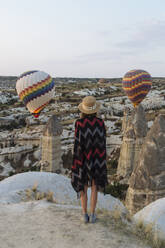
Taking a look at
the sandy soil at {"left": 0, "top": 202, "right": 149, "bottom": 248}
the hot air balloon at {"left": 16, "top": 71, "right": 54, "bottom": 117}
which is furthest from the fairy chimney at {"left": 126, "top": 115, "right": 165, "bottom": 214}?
the hot air balloon at {"left": 16, "top": 71, "right": 54, "bottom": 117}

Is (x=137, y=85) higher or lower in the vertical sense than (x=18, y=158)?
higher

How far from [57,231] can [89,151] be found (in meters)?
1.13

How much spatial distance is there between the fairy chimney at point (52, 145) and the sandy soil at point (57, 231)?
570 centimetres

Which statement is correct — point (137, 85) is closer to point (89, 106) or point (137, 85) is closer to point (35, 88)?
point (35, 88)

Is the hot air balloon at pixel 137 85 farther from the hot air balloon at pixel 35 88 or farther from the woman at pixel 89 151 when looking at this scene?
the woman at pixel 89 151

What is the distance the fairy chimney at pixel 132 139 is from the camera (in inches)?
425

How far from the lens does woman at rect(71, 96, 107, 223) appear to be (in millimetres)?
3443

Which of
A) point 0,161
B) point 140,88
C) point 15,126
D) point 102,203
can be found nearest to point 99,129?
point 102,203

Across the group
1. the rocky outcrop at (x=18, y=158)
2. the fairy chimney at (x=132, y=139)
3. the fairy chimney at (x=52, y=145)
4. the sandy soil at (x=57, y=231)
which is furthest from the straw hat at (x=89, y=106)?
the rocky outcrop at (x=18, y=158)

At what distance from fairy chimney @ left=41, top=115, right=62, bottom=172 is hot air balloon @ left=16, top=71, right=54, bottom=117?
19.7 feet

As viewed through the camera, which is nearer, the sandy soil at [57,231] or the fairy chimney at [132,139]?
the sandy soil at [57,231]

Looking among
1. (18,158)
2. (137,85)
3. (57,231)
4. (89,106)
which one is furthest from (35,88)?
(57,231)

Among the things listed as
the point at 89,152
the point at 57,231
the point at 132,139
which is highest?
the point at 89,152

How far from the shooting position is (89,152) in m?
3.46
